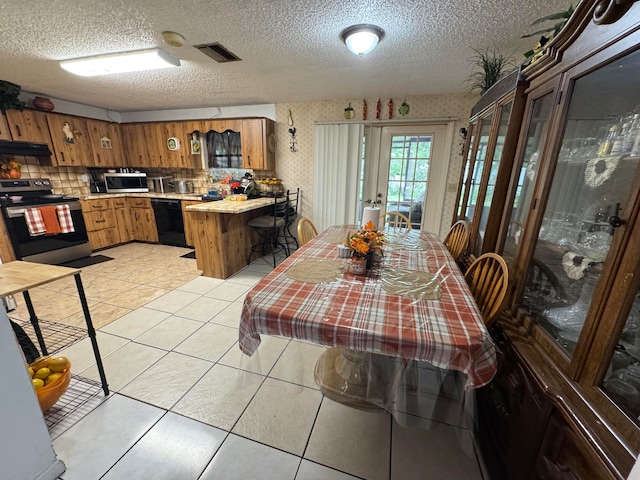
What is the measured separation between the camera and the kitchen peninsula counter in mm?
2945

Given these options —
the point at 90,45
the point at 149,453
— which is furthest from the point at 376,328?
the point at 90,45

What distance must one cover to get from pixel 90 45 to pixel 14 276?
210 cm

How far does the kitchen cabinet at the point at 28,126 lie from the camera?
3223mm

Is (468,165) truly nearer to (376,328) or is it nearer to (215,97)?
(376,328)

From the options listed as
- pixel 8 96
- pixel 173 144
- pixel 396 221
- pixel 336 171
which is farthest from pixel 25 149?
pixel 396 221

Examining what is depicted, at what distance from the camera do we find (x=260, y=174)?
430cm

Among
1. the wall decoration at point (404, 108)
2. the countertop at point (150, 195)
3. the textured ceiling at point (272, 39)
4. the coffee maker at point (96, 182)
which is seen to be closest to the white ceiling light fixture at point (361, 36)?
the textured ceiling at point (272, 39)

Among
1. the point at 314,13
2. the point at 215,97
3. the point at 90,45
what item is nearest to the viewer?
the point at 314,13

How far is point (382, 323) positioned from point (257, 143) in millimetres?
3639

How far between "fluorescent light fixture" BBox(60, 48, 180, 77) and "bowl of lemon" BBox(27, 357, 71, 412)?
7.99 feet

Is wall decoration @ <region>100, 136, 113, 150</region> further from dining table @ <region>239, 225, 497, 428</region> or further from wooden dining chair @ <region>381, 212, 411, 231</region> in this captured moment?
wooden dining chair @ <region>381, 212, 411, 231</region>

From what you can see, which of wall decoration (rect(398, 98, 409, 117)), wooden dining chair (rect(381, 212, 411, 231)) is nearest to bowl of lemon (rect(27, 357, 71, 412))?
wooden dining chair (rect(381, 212, 411, 231))

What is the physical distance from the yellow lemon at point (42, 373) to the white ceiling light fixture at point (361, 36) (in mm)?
2800

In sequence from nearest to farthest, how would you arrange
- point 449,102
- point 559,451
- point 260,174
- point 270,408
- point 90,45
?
point 559,451
point 270,408
point 90,45
point 449,102
point 260,174
